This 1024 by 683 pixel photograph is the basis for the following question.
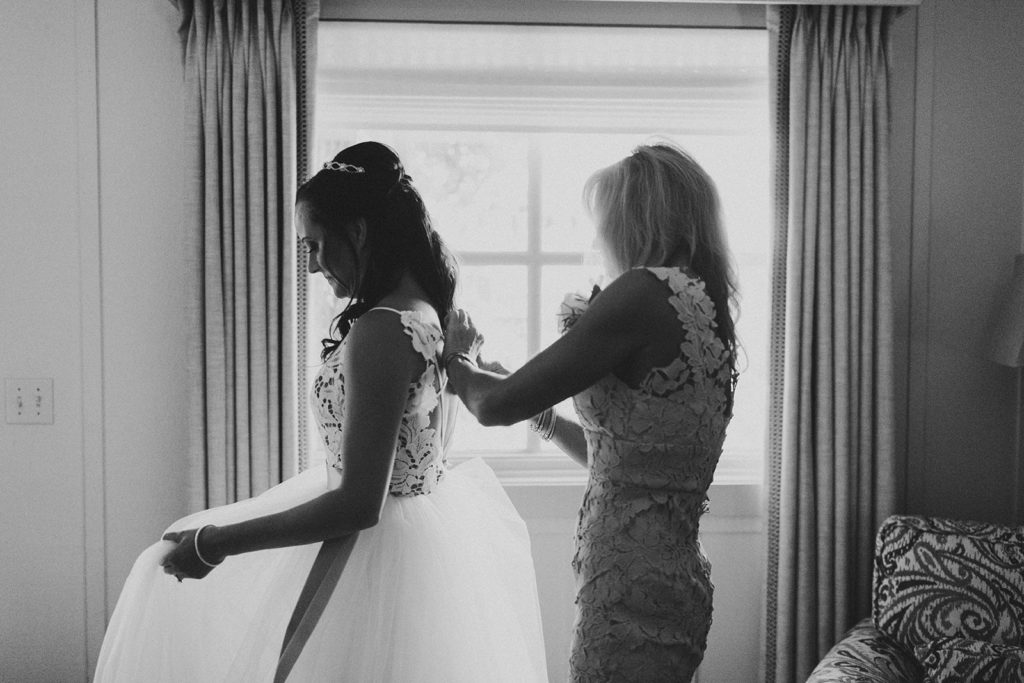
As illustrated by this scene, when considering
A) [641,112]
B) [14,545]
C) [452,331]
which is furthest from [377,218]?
[14,545]

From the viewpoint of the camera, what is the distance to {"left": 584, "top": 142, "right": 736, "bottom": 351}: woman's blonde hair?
1.25m

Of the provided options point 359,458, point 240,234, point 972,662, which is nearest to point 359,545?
point 359,458

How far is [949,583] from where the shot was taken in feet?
6.72

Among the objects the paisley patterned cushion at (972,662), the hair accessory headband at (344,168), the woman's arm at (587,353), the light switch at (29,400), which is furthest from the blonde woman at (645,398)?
the light switch at (29,400)

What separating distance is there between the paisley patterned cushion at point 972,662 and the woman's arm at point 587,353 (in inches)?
51.6

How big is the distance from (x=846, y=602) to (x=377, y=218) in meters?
1.89

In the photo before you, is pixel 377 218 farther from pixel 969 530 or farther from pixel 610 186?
pixel 969 530

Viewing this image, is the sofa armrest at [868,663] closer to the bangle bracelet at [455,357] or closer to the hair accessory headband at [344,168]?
the bangle bracelet at [455,357]

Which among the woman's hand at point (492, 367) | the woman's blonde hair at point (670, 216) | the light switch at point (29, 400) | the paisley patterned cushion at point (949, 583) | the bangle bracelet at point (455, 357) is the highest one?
the woman's blonde hair at point (670, 216)

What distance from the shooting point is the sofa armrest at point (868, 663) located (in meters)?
1.89

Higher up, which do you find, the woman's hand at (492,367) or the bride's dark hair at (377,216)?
the bride's dark hair at (377,216)

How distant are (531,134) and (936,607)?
184 cm

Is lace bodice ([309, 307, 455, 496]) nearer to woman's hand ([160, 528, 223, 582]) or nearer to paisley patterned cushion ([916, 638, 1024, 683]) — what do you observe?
woman's hand ([160, 528, 223, 582])

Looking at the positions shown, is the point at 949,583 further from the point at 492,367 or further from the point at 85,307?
the point at 85,307
